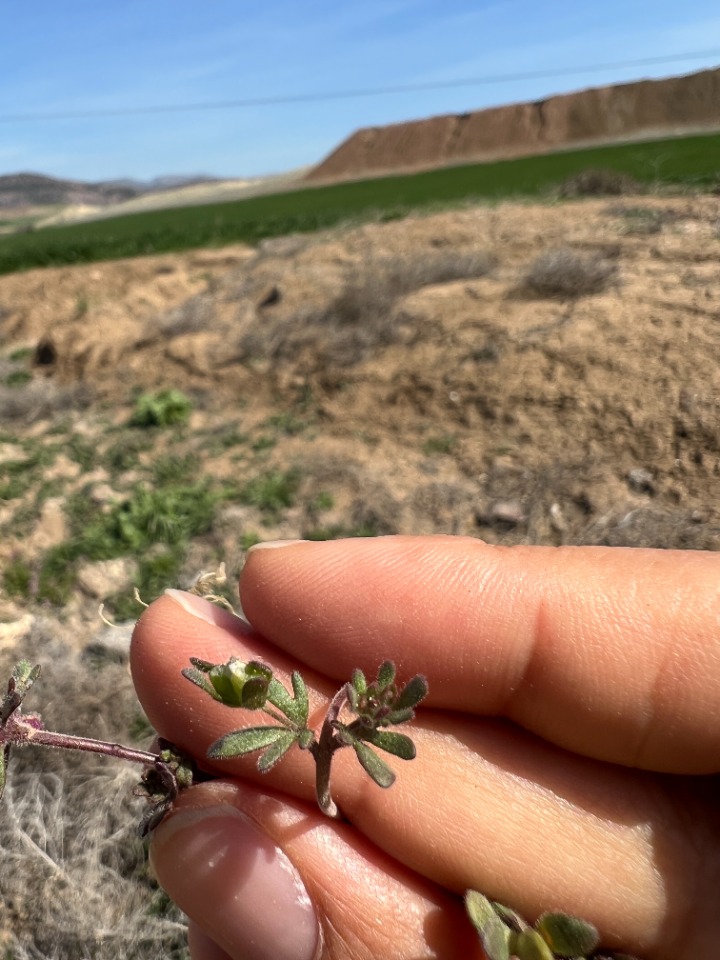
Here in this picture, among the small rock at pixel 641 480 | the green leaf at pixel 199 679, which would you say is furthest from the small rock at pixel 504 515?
the green leaf at pixel 199 679

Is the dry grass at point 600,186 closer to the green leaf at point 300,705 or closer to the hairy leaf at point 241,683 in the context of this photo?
the green leaf at point 300,705

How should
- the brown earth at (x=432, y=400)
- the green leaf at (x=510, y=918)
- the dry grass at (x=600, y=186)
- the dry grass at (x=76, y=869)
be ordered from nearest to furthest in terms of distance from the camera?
the green leaf at (x=510, y=918)
the dry grass at (x=76, y=869)
the brown earth at (x=432, y=400)
the dry grass at (x=600, y=186)

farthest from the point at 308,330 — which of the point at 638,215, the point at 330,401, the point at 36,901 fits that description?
the point at 36,901

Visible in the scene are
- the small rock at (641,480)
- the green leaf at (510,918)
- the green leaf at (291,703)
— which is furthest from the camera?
the small rock at (641,480)

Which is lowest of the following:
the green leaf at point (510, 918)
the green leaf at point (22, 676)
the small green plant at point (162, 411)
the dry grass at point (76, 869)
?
the dry grass at point (76, 869)

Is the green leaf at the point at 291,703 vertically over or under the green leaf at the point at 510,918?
over

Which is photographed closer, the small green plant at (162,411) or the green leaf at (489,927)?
the green leaf at (489,927)

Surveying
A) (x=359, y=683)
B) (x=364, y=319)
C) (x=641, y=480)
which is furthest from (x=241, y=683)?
(x=364, y=319)

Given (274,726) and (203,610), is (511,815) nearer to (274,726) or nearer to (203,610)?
(274,726)
